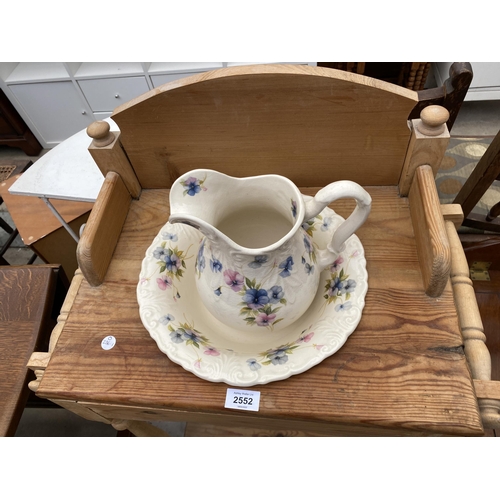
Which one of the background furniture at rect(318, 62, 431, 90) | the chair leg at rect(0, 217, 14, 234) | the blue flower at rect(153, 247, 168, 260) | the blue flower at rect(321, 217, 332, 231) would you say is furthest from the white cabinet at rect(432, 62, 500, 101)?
the chair leg at rect(0, 217, 14, 234)

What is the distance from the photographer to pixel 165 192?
2.62ft

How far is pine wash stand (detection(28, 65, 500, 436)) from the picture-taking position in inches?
21.5

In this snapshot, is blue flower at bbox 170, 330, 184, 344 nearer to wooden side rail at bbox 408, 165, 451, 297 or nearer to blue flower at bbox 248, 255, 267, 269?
blue flower at bbox 248, 255, 267, 269

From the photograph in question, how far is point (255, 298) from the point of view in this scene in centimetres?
54

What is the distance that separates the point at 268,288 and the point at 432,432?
0.29m

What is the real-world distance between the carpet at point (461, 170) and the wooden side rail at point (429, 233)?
0.83m

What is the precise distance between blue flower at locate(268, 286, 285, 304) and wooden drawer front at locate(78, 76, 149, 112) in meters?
1.54

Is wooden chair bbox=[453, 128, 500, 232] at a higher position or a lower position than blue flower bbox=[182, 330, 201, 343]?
lower

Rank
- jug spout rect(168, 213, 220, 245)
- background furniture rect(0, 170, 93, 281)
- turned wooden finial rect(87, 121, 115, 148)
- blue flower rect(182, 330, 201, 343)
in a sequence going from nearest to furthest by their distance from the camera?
jug spout rect(168, 213, 220, 245)
blue flower rect(182, 330, 201, 343)
turned wooden finial rect(87, 121, 115, 148)
background furniture rect(0, 170, 93, 281)

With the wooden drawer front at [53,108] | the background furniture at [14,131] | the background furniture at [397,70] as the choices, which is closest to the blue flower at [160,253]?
the background furniture at [397,70]

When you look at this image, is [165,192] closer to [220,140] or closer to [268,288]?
[220,140]

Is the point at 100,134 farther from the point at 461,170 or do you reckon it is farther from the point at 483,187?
the point at 461,170

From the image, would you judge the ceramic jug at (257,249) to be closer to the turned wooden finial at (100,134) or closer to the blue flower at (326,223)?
the blue flower at (326,223)

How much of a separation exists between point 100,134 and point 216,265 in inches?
13.9
